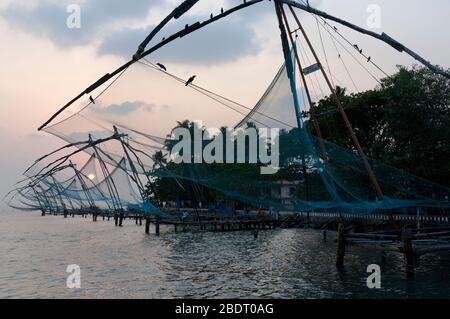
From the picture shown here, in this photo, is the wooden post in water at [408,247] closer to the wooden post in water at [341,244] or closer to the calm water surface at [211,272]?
the calm water surface at [211,272]

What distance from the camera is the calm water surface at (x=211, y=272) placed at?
13.4 m

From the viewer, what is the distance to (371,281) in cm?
1454

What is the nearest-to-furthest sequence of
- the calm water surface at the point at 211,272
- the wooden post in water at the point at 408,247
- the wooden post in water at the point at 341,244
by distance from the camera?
the calm water surface at the point at 211,272, the wooden post in water at the point at 408,247, the wooden post in water at the point at 341,244

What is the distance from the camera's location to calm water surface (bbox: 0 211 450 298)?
13430 millimetres

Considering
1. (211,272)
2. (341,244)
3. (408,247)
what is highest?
(408,247)

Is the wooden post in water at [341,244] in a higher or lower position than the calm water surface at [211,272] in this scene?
higher

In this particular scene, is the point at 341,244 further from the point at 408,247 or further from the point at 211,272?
the point at 211,272

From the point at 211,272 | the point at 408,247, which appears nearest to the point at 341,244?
the point at 408,247

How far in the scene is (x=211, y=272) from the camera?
55.1 ft

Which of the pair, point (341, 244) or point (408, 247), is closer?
point (408, 247)

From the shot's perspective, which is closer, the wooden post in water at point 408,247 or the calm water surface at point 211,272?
the calm water surface at point 211,272

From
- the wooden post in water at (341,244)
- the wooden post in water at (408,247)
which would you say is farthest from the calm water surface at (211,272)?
the wooden post in water at (408,247)

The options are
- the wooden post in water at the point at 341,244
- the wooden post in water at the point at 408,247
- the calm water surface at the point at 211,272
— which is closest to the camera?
the calm water surface at the point at 211,272

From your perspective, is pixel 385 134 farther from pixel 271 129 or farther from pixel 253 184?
pixel 271 129
